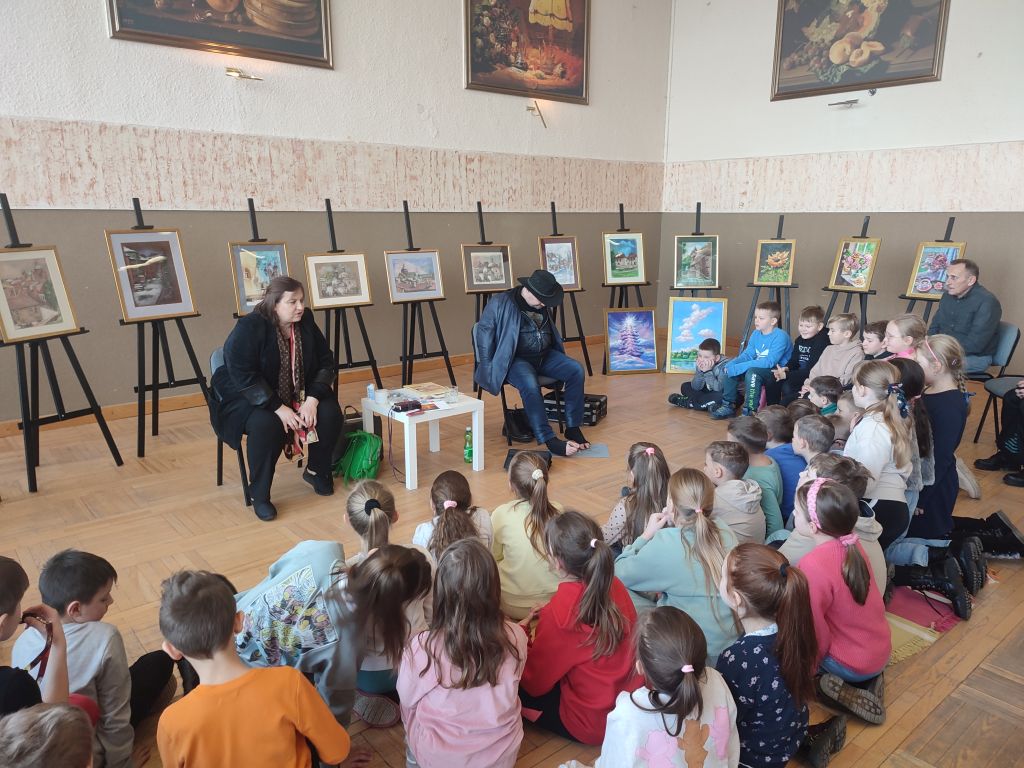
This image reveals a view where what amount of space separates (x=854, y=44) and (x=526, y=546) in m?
6.20

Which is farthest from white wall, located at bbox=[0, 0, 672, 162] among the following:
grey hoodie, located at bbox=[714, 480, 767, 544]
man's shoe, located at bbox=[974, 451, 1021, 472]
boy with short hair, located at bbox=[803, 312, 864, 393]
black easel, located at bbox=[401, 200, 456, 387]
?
man's shoe, located at bbox=[974, 451, 1021, 472]

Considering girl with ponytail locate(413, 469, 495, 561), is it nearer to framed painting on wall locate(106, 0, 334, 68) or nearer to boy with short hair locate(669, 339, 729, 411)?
boy with short hair locate(669, 339, 729, 411)

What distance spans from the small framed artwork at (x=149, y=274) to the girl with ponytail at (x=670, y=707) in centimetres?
392

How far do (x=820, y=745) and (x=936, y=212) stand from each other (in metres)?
5.67

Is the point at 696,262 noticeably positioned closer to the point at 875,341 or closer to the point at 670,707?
the point at 875,341

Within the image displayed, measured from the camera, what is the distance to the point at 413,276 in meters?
5.82

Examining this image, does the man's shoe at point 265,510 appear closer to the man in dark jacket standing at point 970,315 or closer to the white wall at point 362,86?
the white wall at point 362,86

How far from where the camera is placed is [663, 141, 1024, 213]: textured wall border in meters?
5.76

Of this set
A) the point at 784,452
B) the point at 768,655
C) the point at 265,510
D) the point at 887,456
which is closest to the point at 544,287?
the point at 784,452

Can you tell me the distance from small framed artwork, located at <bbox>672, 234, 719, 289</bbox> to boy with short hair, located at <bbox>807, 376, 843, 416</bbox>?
2781 mm

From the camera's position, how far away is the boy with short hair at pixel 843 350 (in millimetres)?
4684

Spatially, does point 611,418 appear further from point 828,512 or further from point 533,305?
point 828,512

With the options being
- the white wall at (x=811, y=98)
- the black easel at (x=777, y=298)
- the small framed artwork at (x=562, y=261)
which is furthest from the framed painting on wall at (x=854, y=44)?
the small framed artwork at (x=562, y=261)

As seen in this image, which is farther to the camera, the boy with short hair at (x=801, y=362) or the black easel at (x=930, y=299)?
the black easel at (x=930, y=299)
